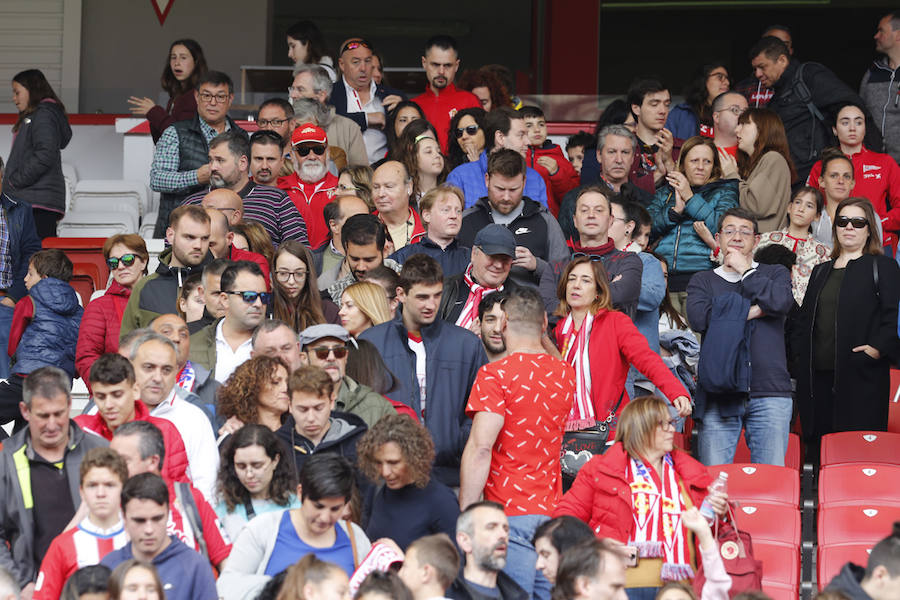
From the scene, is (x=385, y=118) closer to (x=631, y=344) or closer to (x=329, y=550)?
(x=631, y=344)

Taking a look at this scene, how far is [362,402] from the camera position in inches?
243

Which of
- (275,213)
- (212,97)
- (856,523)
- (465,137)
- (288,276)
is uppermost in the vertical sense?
(212,97)

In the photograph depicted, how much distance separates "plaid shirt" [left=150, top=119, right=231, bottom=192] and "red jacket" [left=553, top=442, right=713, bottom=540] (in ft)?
14.7

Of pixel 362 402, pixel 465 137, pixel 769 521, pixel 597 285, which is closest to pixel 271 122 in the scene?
pixel 465 137

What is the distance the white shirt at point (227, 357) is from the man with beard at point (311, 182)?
2.40m

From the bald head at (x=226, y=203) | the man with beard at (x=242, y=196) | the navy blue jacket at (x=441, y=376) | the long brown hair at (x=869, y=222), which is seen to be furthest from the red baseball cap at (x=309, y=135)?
the long brown hair at (x=869, y=222)

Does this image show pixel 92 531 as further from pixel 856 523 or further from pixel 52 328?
pixel 856 523

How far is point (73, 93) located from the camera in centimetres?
1456

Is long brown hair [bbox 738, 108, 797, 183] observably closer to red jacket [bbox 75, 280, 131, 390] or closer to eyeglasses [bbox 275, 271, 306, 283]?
eyeglasses [bbox 275, 271, 306, 283]

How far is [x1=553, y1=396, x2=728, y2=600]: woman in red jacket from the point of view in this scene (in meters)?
5.75

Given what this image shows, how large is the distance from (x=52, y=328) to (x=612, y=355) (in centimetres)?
331

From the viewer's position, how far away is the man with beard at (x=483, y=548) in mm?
5285

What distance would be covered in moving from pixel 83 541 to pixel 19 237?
16.2 ft

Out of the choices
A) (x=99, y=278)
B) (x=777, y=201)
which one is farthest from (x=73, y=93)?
(x=777, y=201)
